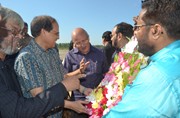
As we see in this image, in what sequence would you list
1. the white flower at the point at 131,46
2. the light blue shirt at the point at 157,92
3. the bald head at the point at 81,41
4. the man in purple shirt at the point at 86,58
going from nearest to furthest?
the light blue shirt at the point at 157,92, the white flower at the point at 131,46, the man in purple shirt at the point at 86,58, the bald head at the point at 81,41

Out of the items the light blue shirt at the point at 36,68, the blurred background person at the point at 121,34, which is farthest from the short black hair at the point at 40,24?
the blurred background person at the point at 121,34

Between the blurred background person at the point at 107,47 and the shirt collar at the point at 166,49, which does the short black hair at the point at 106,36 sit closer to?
the blurred background person at the point at 107,47

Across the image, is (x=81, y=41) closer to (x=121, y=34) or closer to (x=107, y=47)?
(x=121, y=34)

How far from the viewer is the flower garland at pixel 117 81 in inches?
101

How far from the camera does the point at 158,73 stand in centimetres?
145

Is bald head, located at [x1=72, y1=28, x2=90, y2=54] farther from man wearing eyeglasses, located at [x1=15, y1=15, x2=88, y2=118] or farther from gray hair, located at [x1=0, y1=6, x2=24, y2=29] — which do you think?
gray hair, located at [x1=0, y1=6, x2=24, y2=29]

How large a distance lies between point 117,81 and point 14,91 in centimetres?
106

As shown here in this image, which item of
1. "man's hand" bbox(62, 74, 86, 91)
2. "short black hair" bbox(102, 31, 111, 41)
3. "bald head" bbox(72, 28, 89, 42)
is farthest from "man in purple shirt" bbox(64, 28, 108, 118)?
"man's hand" bbox(62, 74, 86, 91)

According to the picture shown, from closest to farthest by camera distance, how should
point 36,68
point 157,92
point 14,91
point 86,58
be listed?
point 157,92 < point 14,91 < point 36,68 < point 86,58

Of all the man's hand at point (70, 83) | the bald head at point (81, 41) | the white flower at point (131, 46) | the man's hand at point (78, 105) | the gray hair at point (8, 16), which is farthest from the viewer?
the bald head at point (81, 41)

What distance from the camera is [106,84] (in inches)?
112

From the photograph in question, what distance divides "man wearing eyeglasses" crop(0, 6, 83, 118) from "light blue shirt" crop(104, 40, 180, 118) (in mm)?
814

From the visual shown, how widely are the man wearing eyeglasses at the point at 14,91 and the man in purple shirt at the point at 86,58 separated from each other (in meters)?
2.55

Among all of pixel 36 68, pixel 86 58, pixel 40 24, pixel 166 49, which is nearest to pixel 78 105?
pixel 36 68
